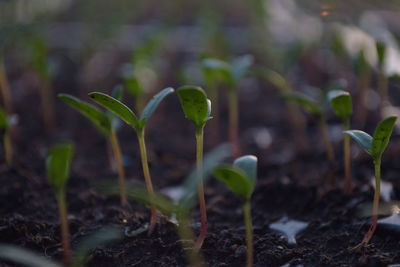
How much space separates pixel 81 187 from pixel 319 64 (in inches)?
73.3

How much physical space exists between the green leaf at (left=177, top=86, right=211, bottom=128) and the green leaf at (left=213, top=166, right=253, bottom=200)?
17cm

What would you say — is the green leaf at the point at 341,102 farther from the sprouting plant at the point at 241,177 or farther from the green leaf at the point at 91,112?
the green leaf at the point at 91,112

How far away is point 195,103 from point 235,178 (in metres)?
0.19

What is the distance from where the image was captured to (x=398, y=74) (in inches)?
55.4

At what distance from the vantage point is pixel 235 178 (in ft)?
2.95

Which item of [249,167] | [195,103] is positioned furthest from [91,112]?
[249,167]

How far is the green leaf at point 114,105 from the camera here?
1.04 meters

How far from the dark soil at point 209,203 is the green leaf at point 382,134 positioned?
212 millimetres

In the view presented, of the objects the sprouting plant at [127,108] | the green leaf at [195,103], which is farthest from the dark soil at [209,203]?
the green leaf at [195,103]

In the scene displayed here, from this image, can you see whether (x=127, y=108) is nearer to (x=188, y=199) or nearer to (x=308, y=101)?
(x=188, y=199)

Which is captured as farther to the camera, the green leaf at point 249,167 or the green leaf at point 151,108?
the green leaf at point 151,108

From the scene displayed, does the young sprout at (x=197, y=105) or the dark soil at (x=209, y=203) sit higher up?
the young sprout at (x=197, y=105)

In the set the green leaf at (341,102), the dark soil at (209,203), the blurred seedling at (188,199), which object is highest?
the green leaf at (341,102)

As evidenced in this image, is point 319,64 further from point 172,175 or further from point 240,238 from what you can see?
point 240,238
